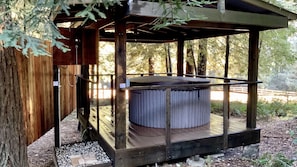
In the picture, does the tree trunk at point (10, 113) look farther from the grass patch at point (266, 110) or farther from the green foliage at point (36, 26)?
the grass patch at point (266, 110)

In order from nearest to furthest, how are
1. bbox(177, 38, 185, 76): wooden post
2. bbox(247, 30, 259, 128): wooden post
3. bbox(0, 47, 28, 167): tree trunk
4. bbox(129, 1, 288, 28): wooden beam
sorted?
bbox(0, 47, 28, 167): tree trunk
bbox(129, 1, 288, 28): wooden beam
bbox(247, 30, 259, 128): wooden post
bbox(177, 38, 185, 76): wooden post

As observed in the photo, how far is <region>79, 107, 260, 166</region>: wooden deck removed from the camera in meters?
4.45

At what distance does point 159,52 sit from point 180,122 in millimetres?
6292

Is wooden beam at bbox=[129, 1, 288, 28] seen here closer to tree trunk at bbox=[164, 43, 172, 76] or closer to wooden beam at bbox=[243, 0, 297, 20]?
wooden beam at bbox=[243, 0, 297, 20]

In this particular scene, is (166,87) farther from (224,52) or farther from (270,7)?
(224,52)

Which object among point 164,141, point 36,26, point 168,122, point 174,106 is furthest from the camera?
point 174,106

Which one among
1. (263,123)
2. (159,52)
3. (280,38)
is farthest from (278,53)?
(159,52)

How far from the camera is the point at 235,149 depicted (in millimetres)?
5562

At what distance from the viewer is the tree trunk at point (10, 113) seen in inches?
129

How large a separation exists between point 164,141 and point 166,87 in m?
1.03

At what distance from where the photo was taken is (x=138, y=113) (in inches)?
233

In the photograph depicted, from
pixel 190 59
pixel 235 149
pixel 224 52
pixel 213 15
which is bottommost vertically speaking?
A: pixel 235 149

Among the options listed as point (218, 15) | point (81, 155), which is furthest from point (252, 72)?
point (81, 155)

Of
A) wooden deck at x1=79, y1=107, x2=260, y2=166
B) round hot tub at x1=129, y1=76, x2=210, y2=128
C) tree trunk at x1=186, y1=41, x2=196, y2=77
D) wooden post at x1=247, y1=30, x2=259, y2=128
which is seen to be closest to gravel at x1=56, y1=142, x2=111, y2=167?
wooden deck at x1=79, y1=107, x2=260, y2=166
